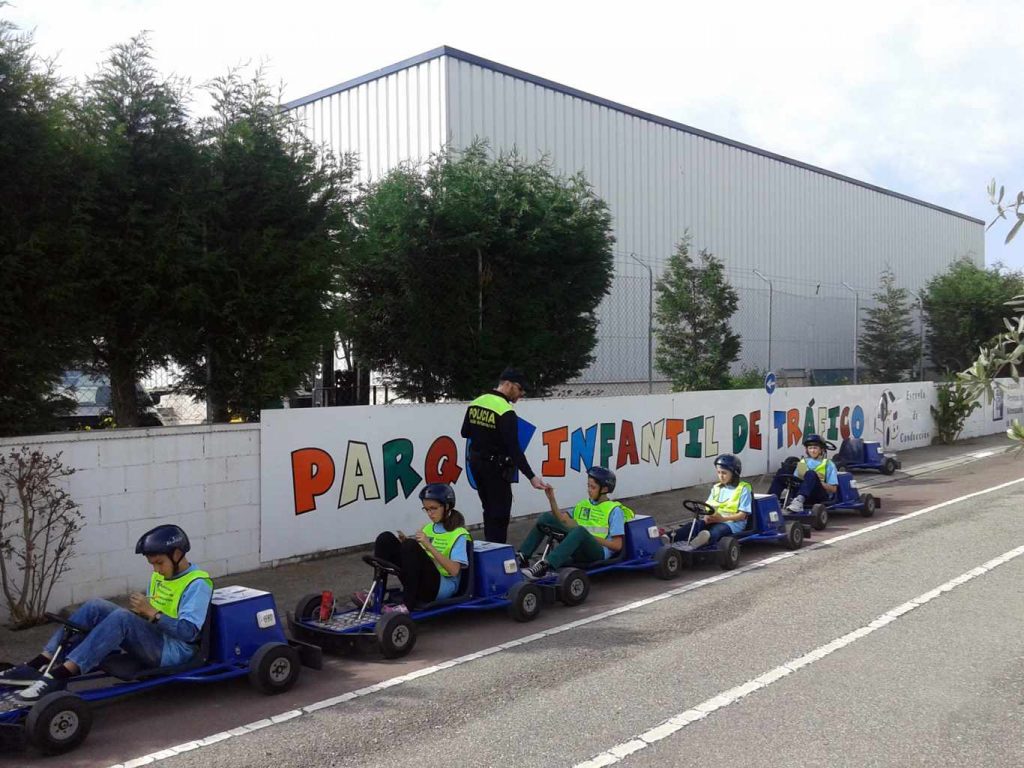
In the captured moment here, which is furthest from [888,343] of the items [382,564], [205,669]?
[205,669]

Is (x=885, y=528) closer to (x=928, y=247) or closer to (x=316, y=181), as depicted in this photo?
(x=316, y=181)

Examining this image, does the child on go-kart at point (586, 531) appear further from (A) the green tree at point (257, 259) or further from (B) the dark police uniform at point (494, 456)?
(A) the green tree at point (257, 259)

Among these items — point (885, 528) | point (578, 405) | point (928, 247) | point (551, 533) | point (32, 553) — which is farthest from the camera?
point (928, 247)

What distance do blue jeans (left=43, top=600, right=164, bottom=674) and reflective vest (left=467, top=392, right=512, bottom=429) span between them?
151 inches

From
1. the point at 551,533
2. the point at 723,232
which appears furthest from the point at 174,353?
the point at 723,232

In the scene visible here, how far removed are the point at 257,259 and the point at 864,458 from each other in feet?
39.4

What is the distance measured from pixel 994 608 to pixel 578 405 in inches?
261

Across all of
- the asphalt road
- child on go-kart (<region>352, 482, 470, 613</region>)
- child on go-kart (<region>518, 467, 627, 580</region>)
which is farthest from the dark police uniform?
child on go-kart (<region>352, 482, 470, 613</region>)

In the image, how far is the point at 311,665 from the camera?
20.1 feet

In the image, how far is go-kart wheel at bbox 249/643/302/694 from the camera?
5.70 meters

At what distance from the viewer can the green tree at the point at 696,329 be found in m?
20.2

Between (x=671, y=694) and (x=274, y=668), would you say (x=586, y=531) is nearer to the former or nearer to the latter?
(x=671, y=694)

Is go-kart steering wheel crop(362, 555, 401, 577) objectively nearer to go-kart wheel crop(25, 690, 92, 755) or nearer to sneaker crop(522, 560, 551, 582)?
sneaker crop(522, 560, 551, 582)

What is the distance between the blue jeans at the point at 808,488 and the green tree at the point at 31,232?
8.45 metres
